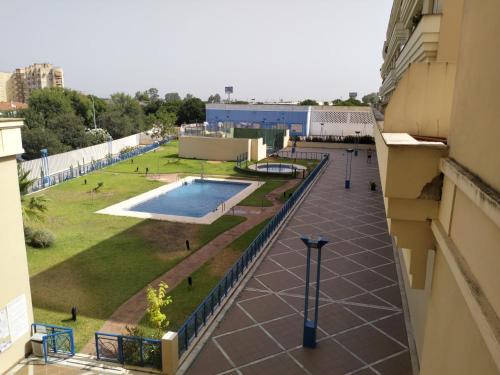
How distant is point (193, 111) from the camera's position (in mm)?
80000

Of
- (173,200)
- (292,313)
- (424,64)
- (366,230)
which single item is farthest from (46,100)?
(424,64)

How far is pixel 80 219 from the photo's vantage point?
75.0 feet

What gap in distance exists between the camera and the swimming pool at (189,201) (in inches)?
941

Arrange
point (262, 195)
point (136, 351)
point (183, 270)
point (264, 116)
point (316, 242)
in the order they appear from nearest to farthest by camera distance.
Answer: point (316, 242)
point (136, 351)
point (183, 270)
point (262, 195)
point (264, 116)

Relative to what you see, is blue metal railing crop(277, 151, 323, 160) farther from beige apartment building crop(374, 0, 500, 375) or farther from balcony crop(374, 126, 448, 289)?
balcony crop(374, 126, 448, 289)

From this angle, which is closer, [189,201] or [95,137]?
[189,201]

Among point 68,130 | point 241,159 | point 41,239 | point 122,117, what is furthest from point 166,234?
point 122,117

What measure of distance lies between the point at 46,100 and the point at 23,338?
58286 millimetres

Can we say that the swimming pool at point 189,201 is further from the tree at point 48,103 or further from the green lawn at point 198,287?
the tree at point 48,103

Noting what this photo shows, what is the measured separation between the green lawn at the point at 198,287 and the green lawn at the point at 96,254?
1430mm

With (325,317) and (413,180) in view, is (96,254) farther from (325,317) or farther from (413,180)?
(413,180)

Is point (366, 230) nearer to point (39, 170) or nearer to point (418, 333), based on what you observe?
point (418, 333)

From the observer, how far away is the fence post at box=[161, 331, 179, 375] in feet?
29.8

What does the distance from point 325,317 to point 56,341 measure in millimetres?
7285
